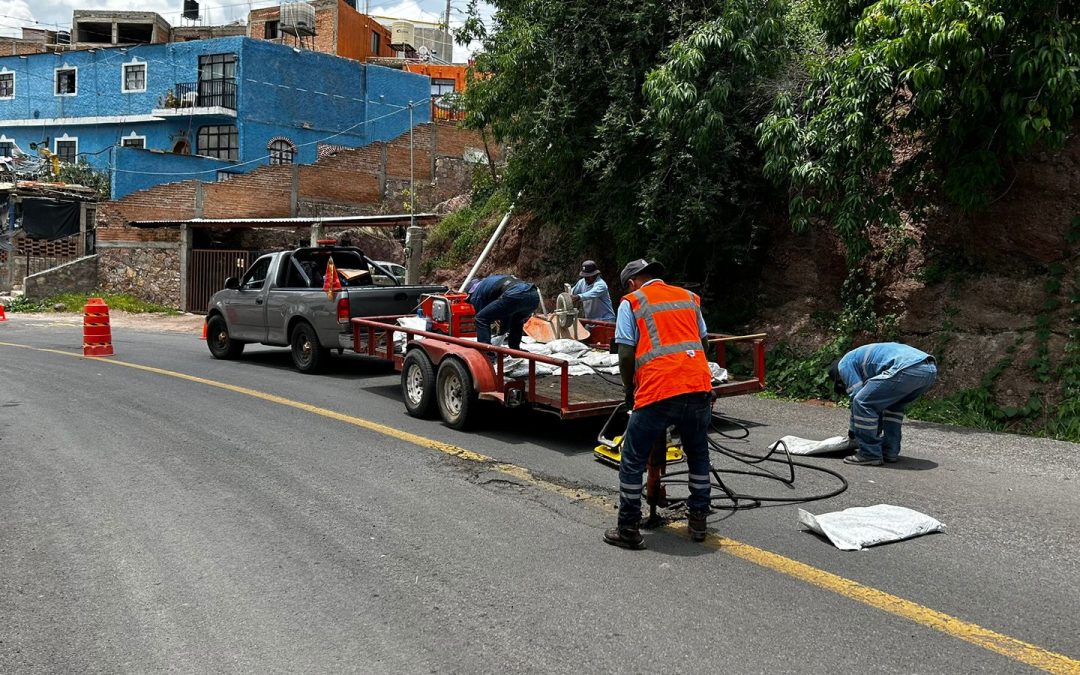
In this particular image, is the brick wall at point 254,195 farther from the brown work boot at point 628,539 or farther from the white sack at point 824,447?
the brown work boot at point 628,539

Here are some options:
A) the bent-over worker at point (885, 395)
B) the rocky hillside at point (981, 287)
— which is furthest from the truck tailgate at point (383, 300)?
the bent-over worker at point (885, 395)

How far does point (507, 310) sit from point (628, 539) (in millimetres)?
4476

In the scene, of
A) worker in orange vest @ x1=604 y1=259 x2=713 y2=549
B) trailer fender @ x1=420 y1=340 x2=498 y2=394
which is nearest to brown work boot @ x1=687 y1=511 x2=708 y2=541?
worker in orange vest @ x1=604 y1=259 x2=713 y2=549

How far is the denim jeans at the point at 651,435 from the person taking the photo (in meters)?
5.04

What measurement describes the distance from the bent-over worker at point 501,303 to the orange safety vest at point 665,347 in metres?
4.03

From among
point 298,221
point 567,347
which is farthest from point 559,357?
point 298,221

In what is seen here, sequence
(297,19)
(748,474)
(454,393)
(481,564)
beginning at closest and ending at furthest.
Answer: (481,564)
(748,474)
(454,393)
(297,19)

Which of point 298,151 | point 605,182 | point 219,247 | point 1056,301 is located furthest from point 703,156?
point 298,151

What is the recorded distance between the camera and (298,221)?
2697 cm

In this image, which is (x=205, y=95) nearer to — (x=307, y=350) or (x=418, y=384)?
(x=307, y=350)

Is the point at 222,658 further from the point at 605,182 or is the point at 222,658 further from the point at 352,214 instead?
the point at 352,214

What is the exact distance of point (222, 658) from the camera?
3.72m

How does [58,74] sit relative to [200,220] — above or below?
above

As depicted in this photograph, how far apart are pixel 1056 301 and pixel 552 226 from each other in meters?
9.84
